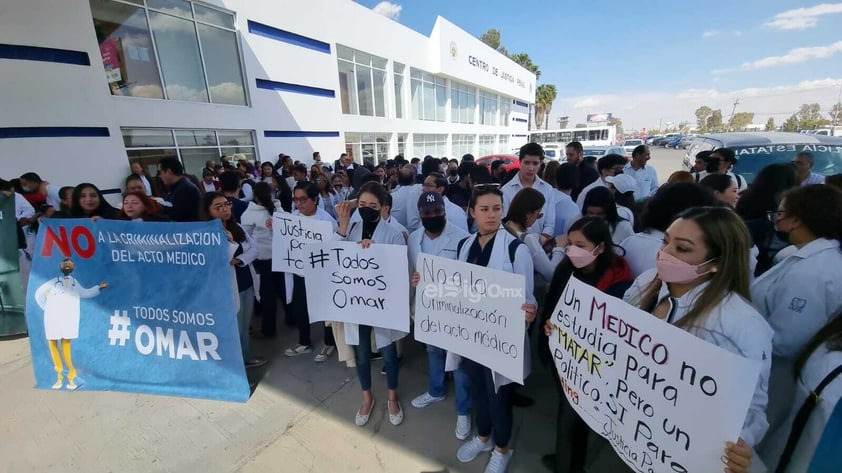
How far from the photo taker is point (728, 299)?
1.33 metres

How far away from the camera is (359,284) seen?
8.50 ft

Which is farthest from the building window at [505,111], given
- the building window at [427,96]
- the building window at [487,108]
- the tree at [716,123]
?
the tree at [716,123]

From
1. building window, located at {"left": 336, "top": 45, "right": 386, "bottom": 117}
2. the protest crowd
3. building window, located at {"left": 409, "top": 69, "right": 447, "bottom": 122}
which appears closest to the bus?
building window, located at {"left": 409, "top": 69, "right": 447, "bottom": 122}

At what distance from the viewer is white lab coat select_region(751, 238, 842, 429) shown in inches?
61.6

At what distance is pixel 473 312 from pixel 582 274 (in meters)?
0.68

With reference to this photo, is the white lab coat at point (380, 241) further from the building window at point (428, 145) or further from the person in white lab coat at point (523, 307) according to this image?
the building window at point (428, 145)

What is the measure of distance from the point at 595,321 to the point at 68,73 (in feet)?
34.2

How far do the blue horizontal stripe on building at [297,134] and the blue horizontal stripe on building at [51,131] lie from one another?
14.6 feet

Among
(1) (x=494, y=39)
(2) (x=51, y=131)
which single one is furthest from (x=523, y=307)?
(1) (x=494, y=39)

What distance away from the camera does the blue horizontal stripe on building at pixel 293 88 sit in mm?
11152

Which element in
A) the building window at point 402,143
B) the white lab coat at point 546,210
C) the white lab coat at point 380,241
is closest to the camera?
the white lab coat at point 380,241

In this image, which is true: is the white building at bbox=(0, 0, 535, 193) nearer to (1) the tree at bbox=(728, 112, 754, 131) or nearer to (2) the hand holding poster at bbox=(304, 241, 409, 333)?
(2) the hand holding poster at bbox=(304, 241, 409, 333)

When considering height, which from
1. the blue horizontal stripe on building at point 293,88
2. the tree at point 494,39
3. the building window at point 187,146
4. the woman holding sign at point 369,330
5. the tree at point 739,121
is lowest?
the woman holding sign at point 369,330

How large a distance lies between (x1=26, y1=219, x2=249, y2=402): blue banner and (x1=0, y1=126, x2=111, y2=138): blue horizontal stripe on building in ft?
19.0
